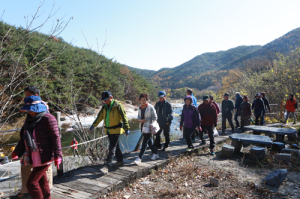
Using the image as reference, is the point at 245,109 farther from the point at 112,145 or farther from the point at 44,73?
the point at 44,73

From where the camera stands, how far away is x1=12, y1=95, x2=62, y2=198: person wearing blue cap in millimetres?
2529

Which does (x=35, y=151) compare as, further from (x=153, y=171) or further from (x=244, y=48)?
(x=244, y=48)

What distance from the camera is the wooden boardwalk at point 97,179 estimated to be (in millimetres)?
3267

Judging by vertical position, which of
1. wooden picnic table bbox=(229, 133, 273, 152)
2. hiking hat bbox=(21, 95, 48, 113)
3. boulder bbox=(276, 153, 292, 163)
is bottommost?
boulder bbox=(276, 153, 292, 163)

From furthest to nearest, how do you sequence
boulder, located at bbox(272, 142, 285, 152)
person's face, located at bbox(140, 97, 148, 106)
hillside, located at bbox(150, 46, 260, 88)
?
hillside, located at bbox(150, 46, 260, 88) < boulder, located at bbox(272, 142, 285, 152) < person's face, located at bbox(140, 97, 148, 106)

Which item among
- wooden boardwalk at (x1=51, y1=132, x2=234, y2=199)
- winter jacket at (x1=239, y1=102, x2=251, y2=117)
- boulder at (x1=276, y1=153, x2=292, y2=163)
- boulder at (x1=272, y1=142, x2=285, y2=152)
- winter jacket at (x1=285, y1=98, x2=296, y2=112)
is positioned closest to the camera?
wooden boardwalk at (x1=51, y1=132, x2=234, y2=199)

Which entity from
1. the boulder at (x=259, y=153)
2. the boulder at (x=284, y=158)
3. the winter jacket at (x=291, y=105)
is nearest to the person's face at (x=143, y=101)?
the boulder at (x=259, y=153)

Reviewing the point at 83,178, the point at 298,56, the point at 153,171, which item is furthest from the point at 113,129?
the point at 298,56

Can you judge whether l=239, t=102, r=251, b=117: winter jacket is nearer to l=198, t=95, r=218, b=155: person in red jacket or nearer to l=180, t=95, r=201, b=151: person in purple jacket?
l=198, t=95, r=218, b=155: person in red jacket

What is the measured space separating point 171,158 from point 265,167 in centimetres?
253

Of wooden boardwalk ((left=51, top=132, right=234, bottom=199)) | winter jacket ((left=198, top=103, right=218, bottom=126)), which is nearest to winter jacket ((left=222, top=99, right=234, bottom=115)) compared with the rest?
winter jacket ((left=198, top=103, right=218, bottom=126))

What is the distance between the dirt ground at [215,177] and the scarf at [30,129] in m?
1.62

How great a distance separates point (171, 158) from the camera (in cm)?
520

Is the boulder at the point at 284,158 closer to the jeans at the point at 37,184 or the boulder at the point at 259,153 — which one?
the boulder at the point at 259,153
